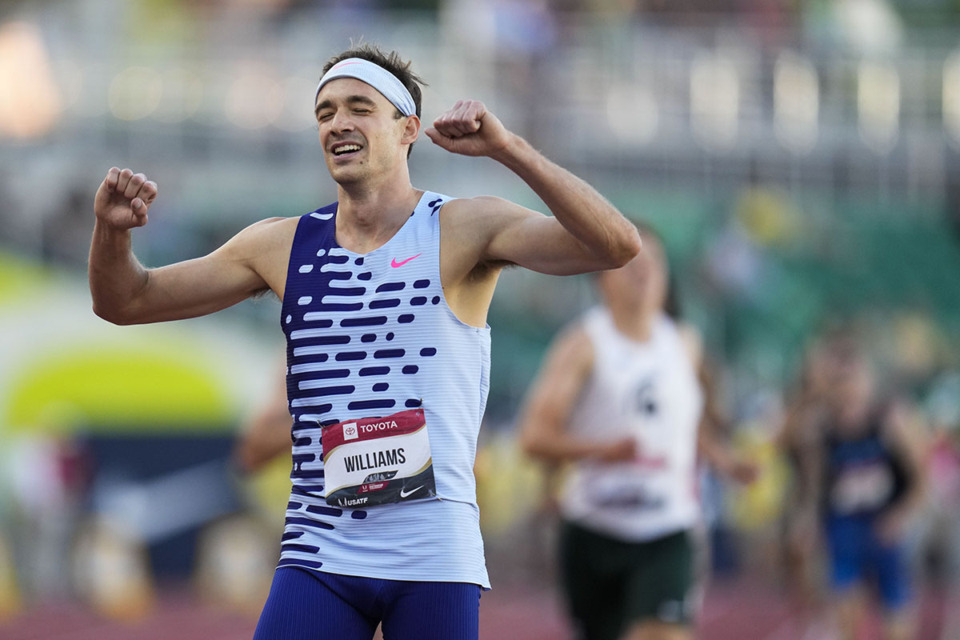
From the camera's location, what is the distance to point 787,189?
20562 millimetres

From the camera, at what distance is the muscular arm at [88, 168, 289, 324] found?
398 cm

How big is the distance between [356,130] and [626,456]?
263cm

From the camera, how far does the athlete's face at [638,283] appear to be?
6.56 m

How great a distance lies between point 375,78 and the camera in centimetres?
399

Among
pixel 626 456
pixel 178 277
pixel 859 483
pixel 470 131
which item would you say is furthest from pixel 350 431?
pixel 859 483

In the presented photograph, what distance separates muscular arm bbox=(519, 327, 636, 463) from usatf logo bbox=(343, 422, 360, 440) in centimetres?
251

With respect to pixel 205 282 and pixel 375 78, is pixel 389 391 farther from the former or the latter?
pixel 375 78

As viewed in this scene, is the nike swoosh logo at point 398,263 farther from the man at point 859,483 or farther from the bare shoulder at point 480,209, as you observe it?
the man at point 859,483

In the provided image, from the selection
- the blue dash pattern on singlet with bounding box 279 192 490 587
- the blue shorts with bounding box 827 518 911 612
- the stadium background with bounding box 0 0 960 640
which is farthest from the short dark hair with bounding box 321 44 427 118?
the stadium background with bounding box 0 0 960 640

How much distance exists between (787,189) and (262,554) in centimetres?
896

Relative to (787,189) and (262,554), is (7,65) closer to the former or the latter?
(262,554)

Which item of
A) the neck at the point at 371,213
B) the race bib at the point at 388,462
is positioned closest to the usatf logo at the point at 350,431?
the race bib at the point at 388,462

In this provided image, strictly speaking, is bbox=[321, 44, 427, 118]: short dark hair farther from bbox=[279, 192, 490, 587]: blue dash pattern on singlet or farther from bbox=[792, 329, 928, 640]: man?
bbox=[792, 329, 928, 640]: man

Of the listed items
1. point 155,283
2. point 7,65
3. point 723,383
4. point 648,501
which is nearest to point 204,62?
point 7,65
